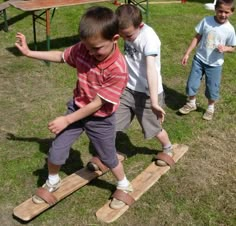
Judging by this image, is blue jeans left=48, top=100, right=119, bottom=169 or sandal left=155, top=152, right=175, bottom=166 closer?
blue jeans left=48, top=100, right=119, bottom=169

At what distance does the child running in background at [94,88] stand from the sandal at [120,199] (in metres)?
0.01

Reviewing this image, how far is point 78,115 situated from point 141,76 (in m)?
0.94

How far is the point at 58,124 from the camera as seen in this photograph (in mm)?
3072

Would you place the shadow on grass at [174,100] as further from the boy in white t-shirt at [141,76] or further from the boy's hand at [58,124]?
the boy's hand at [58,124]

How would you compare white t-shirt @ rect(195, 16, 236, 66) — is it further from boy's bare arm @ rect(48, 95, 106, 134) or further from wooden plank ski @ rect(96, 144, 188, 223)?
boy's bare arm @ rect(48, 95, 106, 134)

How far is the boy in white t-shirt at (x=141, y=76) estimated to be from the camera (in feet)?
11.6

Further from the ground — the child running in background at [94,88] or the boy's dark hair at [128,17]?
the boy's dark hair at [128,17]

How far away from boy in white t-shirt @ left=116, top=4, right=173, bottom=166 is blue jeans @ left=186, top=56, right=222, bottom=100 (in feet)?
4.13

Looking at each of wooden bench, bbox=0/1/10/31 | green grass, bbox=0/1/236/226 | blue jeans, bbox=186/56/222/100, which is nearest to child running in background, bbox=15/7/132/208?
green grass, bbox=0/1/236/226

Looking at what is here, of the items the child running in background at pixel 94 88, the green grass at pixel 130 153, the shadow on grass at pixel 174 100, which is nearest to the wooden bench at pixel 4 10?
the green grass at pixel 130 153

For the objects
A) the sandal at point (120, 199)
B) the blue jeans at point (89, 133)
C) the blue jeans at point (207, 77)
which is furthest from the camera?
the blue jeans at point (207, 77)

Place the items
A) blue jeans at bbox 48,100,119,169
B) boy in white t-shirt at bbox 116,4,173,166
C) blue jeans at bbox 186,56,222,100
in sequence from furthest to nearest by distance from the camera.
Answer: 1. blue jeans at bbox 186,56,222,100
2. boy in white t-shirt at bbox 116,4,173,166
3. blue jeans at bbox 48,100,119,169

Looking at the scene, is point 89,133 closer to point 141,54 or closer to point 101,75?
point 101,75

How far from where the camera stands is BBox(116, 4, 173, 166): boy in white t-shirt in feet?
11.6
